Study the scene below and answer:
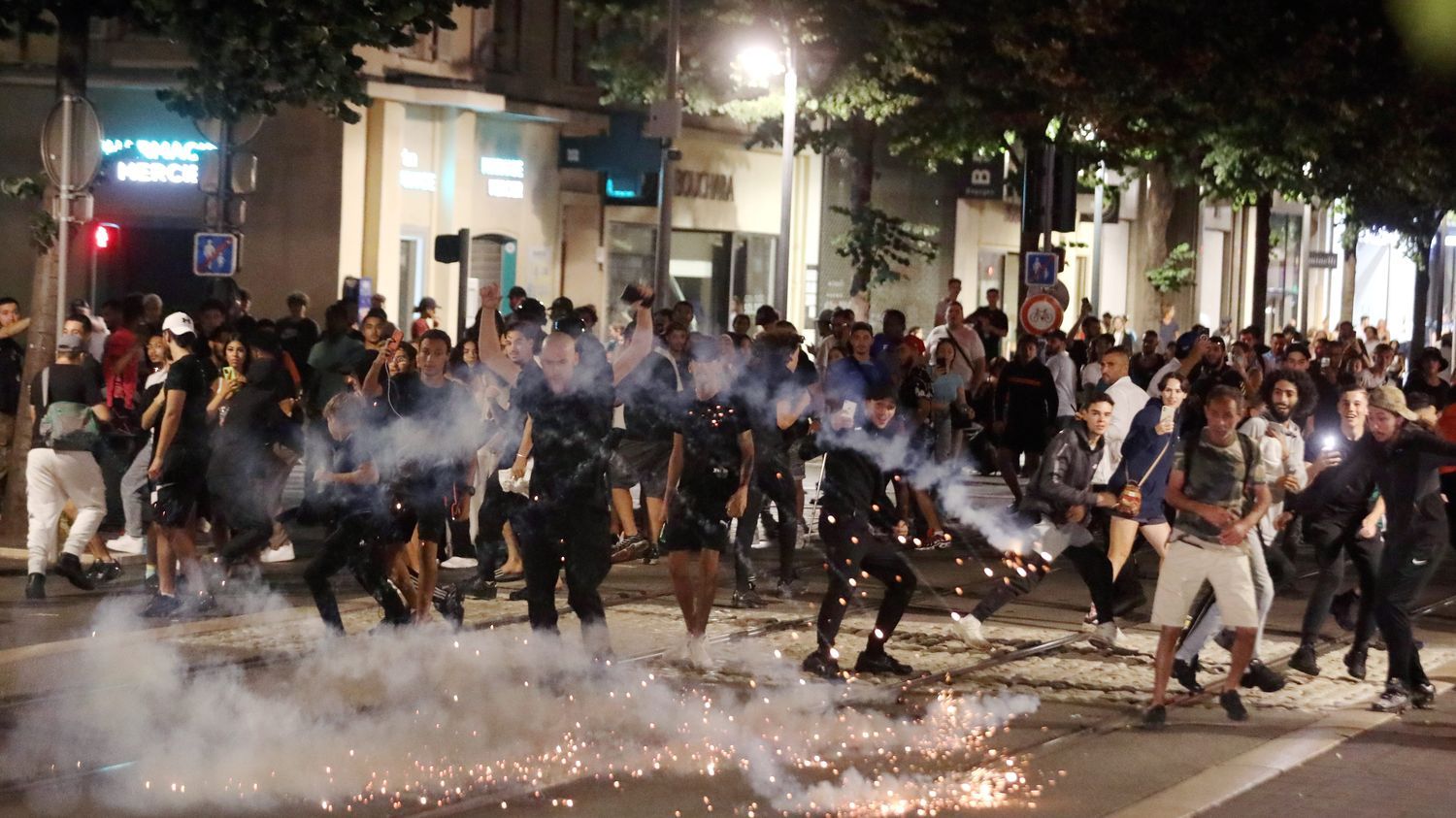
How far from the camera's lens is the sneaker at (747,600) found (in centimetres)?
1292

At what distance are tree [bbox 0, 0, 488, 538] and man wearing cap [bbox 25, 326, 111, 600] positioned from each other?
279cm

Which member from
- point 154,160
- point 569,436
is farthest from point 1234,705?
point 154,160

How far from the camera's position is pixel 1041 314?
23281 mm

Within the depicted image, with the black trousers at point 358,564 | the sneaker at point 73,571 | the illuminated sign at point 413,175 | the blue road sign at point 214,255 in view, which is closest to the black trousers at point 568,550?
the black trousers at point 358,564

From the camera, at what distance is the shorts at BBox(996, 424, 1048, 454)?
18.0 m

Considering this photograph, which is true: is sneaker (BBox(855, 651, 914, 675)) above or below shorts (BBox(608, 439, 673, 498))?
below

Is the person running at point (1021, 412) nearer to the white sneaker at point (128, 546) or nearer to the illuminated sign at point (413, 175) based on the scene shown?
the white sneaker at point (128, 546)

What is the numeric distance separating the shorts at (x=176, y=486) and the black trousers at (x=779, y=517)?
3.15 m

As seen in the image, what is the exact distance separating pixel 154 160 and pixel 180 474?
16585 millimetres

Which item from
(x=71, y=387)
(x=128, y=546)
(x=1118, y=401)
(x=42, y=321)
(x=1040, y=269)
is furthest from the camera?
(x=1040, y=269)

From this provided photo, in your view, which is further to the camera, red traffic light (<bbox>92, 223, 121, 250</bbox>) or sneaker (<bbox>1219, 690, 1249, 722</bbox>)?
red traffic light (<bbox>92, 223, 121, 250</bbox>)

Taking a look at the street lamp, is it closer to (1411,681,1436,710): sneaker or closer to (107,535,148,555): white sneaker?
(107,535,148,555): white sneaker

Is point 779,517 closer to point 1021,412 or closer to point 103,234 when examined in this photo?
point 1021,412

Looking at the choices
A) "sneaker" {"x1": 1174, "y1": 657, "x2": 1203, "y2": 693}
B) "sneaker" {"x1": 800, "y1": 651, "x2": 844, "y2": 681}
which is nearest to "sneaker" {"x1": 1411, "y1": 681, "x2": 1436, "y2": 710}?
"sneaker" {"x1": 1174, "y1": 657, "x2": 1203, "y2": 693}
